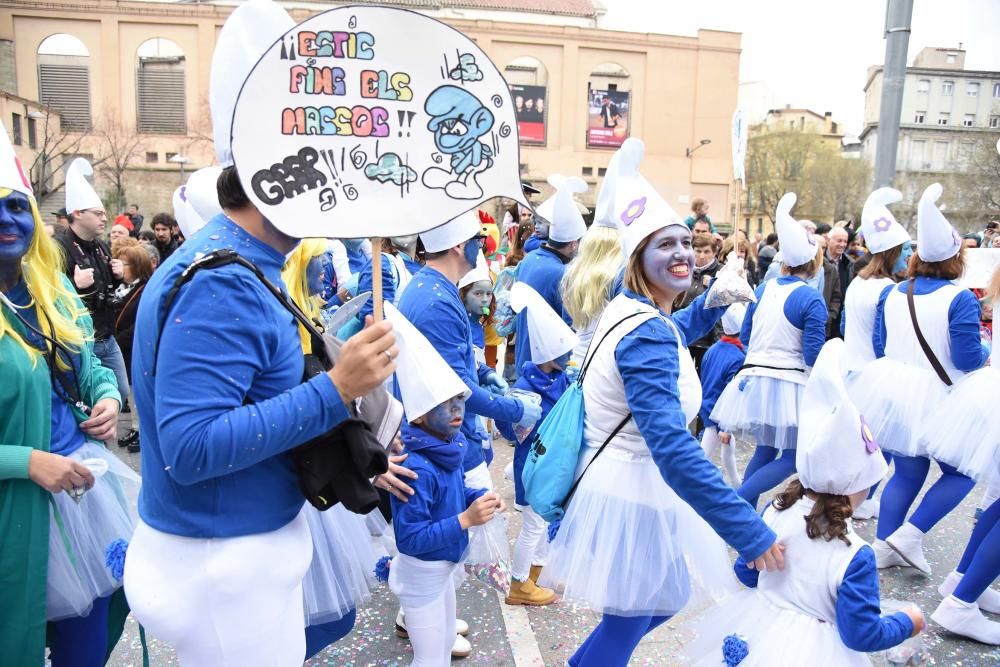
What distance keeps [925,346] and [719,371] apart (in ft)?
5.65

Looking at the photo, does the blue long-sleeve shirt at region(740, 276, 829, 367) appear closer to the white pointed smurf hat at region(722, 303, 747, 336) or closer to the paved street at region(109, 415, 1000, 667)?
the white pointed smurf hat at region(722, 303, 747, 336)

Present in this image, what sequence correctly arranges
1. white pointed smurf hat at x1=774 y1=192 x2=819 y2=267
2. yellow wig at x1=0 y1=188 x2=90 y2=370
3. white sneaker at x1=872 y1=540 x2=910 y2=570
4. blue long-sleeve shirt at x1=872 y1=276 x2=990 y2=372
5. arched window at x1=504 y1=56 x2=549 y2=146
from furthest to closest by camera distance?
arched window at x1=504 y1=56 x2=549 y2=146 < white pointed smurf hat at x1=774 y1=192 x2=819 y2=267 < white sneaker at x1=872 y1=540 x2=910 y2=570 < blue long-sleeve shirt at x1=872 y1=276 x2=990 y2=372 < yellow wig at x1=0 y1=188 x2=90 y2=370

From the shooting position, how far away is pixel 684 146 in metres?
47.9

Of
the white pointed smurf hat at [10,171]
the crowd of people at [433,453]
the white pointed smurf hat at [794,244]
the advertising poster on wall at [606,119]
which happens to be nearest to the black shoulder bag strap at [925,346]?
the crowd of people at [433,453]

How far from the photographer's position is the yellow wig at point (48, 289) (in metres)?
2.34

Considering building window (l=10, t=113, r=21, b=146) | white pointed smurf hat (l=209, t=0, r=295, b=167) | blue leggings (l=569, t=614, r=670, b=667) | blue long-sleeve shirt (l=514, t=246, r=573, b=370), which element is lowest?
blue leggings (l=569, t=614, r=670, b=667)

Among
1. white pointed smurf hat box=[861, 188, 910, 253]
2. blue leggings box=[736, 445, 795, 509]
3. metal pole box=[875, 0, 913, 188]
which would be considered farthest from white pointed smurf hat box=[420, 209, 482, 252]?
metal pole box=[875, 0, 913, 188]

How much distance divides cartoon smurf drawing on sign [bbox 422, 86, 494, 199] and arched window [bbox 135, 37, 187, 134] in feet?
157

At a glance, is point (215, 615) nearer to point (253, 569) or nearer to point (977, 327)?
point (253, 569)

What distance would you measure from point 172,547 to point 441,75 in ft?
4.18

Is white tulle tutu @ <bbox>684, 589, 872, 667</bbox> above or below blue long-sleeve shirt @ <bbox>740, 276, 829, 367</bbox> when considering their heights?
below

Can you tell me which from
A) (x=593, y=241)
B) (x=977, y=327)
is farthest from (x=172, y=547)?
(x=977, y=327)

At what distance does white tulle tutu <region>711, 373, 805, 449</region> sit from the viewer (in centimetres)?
470

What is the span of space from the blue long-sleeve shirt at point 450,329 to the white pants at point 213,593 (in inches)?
52.1
